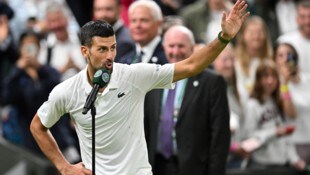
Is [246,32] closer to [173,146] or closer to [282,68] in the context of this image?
[282,68]

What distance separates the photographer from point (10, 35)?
12.4 meters

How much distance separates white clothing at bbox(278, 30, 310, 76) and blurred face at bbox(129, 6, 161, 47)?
3354 millimetres

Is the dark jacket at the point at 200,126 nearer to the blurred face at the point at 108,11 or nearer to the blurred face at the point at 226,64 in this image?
the blurred face at the point at 108,11

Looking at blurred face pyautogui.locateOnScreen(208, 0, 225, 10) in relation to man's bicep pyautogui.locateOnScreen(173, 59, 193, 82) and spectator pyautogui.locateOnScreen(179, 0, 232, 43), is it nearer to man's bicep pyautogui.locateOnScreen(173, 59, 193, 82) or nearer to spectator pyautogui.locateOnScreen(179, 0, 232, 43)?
spectator pyautogui.locateOnScreen(179, 0, 232, 43)

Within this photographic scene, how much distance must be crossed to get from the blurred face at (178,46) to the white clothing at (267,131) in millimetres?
2426

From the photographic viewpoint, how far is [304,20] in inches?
472

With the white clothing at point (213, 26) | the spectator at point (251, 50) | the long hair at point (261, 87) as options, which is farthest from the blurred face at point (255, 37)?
the long hair at point (261, 87)

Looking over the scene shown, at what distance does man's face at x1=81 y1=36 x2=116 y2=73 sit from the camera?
6434mm

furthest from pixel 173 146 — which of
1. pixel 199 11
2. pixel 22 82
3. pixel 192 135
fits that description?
pixel 199 11

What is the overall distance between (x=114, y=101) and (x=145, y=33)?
7.50 ft

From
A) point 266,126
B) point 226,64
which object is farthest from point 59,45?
point 266,126

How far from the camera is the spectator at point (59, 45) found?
11.9 m

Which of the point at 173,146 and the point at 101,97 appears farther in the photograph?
the point at 173,146

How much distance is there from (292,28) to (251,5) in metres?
0.64
